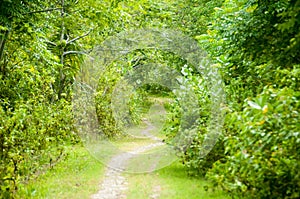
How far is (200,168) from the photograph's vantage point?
890cm

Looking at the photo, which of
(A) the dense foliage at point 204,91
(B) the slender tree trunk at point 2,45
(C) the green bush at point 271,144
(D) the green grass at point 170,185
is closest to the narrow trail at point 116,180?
(D) the green grass at point 170,185

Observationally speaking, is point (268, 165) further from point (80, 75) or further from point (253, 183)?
point (80, 75)

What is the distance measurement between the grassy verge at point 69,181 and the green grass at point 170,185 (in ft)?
2.86

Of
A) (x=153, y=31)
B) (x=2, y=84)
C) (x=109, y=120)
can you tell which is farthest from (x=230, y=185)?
(x=153, y=31)

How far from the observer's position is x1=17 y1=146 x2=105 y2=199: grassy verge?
7250mm

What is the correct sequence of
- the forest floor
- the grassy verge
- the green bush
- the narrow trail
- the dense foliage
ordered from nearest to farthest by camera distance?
the green bush
the dense foliage
the grassy verge
the forest floor
the narrow trail

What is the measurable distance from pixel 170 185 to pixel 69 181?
7.24ft

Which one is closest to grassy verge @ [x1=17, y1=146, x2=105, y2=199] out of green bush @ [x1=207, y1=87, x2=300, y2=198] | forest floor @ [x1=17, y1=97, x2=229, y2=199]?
forest floor @ [x1=17, y1=97, x2=229, y2=199]

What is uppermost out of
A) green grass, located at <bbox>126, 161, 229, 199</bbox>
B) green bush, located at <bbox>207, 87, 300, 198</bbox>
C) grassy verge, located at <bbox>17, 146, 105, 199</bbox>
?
green bush, located at <bbox>207, 87, 300, 198</bbox>

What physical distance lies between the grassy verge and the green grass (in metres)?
0.87

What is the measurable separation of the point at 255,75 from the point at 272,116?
365 centimetres

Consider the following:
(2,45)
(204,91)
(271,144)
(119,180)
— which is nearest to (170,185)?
(119,180)

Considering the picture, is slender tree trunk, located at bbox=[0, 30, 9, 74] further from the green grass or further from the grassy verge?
the green grass

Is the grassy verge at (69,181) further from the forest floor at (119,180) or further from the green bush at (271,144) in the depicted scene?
the green bush at (271,144)
